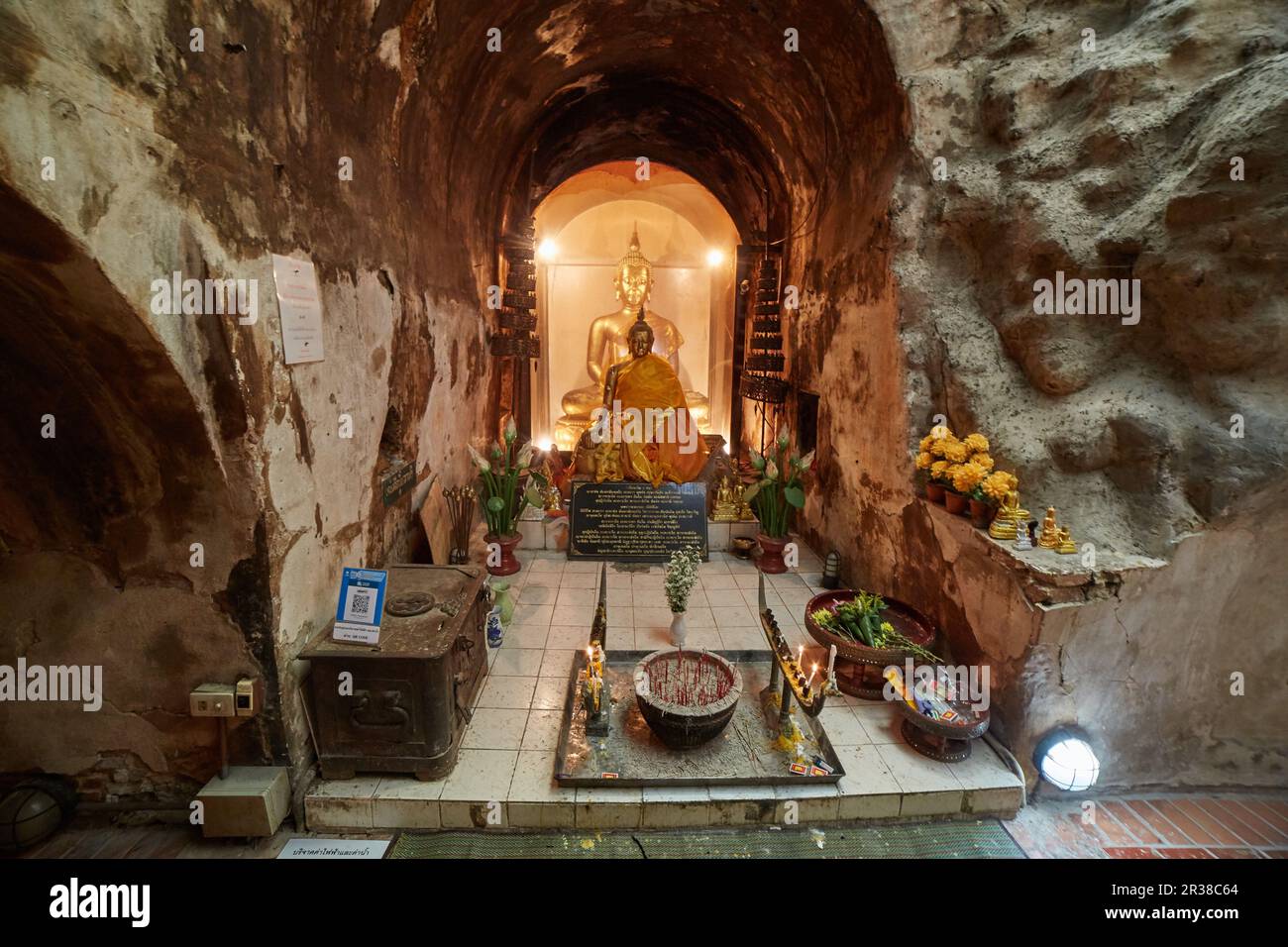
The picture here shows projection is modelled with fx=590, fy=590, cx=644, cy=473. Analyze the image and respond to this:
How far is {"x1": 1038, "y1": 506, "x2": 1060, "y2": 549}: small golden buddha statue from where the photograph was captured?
11.5ft

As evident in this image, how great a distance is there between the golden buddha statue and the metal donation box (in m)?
7.37

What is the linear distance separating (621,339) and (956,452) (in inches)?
299

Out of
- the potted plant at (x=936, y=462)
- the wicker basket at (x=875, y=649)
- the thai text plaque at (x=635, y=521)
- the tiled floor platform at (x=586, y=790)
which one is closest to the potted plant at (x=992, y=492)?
the potted plant at (x=936, y=462)

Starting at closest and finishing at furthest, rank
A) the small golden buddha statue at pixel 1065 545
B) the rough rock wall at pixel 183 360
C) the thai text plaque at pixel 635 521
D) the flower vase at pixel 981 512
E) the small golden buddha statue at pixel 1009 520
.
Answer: the rough rock wall at pixel 183 360, the small golden buddha statue at pixel 1065 545, the small golden buddha statue at pixel 1009 520, the flower vase at pixel 981 512, the thai text plaque at pixel 635 521

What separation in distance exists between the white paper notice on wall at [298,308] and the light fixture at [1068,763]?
4.57 meters

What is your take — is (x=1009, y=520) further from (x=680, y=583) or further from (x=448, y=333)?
(x=448, y=333)

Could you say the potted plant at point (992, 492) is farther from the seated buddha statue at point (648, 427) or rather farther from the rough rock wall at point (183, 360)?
the rough rock wall at point (183, 360)

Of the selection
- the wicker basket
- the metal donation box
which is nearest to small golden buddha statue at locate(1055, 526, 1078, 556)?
the wicker basket

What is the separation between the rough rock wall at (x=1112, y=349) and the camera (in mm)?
3264

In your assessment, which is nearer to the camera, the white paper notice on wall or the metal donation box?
the white paper notice on wall

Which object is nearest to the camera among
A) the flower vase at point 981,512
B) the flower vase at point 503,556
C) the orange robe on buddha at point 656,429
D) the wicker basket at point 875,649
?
the flower vase at point 981,512

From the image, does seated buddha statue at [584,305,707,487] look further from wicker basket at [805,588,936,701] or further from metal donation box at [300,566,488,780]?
metal donation box at [300,566,488,780]

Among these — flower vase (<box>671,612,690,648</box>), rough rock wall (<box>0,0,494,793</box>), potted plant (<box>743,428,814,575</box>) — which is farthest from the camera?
potted plant (<box>743,428,814,575</box>)

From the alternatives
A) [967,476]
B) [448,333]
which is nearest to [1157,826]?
[967,476]
